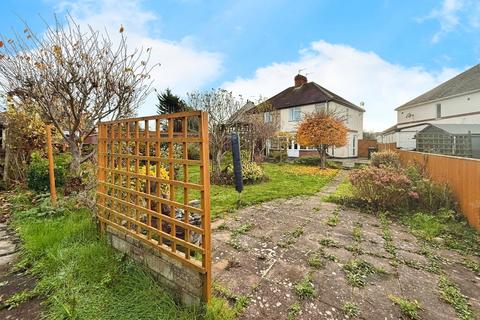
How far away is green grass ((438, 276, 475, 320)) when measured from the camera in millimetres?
2229

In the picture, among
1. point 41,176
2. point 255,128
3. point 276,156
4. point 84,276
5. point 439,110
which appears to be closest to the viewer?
point 84,276

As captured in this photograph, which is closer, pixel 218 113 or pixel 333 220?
pixel 333 220

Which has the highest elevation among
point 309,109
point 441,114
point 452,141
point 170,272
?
point 309,109

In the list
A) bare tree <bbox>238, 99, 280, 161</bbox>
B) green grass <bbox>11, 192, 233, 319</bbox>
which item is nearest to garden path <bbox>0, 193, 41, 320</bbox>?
green grass <bbox>11, 192, 233, 319</bbox>

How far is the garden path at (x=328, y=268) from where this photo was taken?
2.29 metres

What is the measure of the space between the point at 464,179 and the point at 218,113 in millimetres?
7806

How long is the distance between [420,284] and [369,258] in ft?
2.11

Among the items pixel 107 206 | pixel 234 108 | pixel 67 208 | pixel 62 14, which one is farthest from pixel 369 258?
pixel 234 108

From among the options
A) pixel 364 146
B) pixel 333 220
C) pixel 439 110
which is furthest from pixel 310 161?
pixel 439 110

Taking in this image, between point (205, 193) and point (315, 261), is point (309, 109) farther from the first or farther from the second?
point (205, 193)

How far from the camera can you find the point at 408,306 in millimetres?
2270

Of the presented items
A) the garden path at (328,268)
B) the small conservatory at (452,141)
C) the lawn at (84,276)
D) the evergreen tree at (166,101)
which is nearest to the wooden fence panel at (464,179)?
the garden path at (328,268)

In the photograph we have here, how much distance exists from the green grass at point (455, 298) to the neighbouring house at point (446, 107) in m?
15.9

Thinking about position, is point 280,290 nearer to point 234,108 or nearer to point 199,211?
point 199,211
